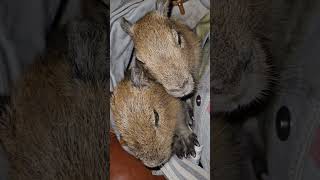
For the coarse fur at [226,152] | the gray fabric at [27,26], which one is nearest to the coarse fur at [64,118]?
the gray fabric at [27,26]

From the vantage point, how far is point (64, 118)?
1015 millimetres

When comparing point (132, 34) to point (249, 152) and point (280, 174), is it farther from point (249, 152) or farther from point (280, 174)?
point (280, 174)

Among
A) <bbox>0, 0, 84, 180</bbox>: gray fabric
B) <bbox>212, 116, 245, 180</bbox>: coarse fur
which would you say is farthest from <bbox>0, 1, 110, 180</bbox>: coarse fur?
<bbox>212, 116, 245, 180</bbox>: coarse fur

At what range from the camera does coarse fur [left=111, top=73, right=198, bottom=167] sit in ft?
3.29

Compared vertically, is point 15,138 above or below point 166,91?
below

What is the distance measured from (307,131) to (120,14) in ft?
1.95

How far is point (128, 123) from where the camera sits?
100 centimetres

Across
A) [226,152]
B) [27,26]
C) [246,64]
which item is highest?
[27,26]

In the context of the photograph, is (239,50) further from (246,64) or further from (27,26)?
(27,26)

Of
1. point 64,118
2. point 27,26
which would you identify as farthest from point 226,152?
point 27,26

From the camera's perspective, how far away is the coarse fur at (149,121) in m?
1.00

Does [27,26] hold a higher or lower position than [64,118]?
higher

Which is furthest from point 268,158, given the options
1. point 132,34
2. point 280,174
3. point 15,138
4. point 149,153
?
point 15,138

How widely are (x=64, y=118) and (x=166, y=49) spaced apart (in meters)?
0.33
